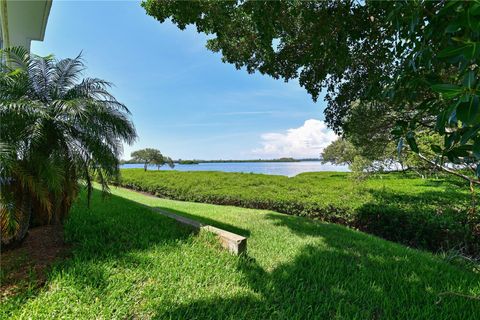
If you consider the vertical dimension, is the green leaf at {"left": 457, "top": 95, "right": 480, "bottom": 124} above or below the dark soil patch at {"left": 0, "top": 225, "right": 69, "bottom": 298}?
above

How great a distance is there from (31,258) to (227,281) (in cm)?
262

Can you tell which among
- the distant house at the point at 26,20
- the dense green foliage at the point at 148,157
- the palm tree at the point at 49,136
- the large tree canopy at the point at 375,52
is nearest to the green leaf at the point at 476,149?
the large tree canopy at the point at 375,52

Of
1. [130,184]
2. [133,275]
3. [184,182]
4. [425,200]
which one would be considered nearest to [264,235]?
[133,275]

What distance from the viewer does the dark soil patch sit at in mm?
2848

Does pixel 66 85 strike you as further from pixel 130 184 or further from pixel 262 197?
pixel 130 184

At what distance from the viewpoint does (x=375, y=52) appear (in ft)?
14.5

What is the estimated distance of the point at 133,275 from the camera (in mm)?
3010

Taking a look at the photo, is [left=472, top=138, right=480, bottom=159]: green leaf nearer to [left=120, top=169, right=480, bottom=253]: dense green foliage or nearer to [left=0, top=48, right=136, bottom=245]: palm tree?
[left=120, top=169, right=480, bottom=253]: dense green foliage

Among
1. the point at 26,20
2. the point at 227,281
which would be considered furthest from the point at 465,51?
the point at 26,20

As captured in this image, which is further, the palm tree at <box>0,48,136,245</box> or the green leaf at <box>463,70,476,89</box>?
the palm tree at <box>0,48,136,245</box>

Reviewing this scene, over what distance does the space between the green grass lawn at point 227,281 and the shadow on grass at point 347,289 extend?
0.04 feet

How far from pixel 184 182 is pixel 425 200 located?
1068 centimetres

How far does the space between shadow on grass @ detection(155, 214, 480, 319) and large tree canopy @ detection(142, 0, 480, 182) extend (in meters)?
1.57

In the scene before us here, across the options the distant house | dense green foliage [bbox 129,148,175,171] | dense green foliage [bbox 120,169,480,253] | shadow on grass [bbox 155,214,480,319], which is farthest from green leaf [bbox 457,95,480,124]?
dense green foliage [bbox 129,148,175,171]
